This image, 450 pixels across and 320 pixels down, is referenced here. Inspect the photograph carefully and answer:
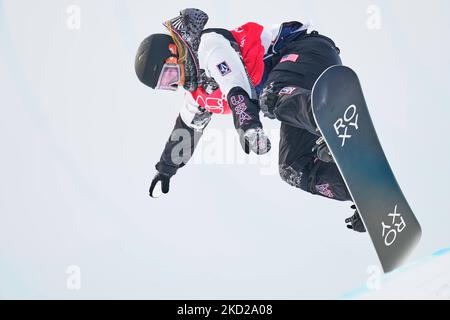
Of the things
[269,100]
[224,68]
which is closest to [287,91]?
[269,100]

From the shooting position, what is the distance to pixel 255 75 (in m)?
3.78

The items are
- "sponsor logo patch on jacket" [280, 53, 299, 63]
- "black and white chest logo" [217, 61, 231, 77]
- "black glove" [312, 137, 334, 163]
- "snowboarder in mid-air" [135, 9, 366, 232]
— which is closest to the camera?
"black glove" [312, 137, 334, 163]

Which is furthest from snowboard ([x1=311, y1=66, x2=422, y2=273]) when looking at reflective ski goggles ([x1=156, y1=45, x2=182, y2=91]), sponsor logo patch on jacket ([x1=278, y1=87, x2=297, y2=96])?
reflective ski goggles ([x1=156, y1=45, x2=182, y2=91])

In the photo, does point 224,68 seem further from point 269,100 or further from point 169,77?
point 169,77

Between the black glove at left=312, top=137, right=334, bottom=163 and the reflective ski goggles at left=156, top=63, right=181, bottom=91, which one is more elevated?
the reflective ski goggles at left=156, top=63, right=181, bottom=91

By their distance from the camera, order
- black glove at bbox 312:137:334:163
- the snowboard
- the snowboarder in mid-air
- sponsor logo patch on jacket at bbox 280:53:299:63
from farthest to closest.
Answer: sponsor logo patch on jacket at bbox 280:53:299:63, the snowboarder in mid-air, black glove at bbox 312:137:334:163, the snowboard

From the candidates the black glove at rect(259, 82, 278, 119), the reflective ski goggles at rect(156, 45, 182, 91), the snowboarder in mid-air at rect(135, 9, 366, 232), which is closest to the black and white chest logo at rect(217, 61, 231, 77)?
the snowboarder in mid-air at rect(135, 9, 366, 232)

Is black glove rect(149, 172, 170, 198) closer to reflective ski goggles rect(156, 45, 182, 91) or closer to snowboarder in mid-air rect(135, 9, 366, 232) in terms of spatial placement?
snowboarder in mid-air rect(135, 9, 366, 232)

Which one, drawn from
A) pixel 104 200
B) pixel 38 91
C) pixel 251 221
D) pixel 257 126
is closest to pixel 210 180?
pixel 251 221

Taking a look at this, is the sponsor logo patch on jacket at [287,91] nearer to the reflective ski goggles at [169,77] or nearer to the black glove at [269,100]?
the black glove at [269,100]

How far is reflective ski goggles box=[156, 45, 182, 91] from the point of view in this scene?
148 inches

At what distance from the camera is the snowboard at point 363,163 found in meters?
3.10

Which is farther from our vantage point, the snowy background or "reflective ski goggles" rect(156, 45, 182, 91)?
the snowy background

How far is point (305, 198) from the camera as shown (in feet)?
18.3
